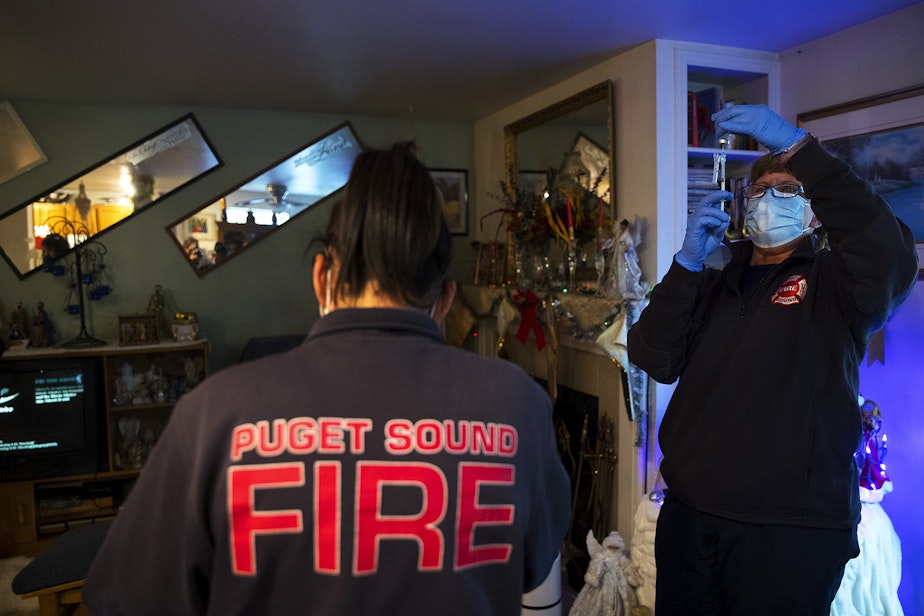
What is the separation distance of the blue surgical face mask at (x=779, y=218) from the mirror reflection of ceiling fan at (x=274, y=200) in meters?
2.99

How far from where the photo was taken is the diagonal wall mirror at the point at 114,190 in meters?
3.54

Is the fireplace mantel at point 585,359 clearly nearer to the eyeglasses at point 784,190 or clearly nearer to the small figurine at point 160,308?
the eyeglasses at point 784,190

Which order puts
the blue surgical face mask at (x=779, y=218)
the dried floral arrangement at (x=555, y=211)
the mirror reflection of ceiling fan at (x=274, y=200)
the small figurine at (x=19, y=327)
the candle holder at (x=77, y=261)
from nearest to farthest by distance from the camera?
the blue surgical face mask at (x=779, y=218) → the dried floral arrangement at (x=555, y=211) → the small figurine at (x=19, y=327) → the candle holder at (x=77, y=261) → the mirror reflection of ceiling fan at (x=274, y=200)

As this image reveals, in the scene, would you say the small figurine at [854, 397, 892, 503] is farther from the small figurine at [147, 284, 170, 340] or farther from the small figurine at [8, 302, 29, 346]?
the small figurine at [8, 302, 29, 346]

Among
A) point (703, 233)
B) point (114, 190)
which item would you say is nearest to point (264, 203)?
point (114, 190)

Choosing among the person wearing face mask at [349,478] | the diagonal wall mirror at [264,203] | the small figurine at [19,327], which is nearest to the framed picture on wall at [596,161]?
the diagonal wall mirror at [264,203]

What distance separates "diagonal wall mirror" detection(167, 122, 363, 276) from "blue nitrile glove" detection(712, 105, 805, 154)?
9.45 ft

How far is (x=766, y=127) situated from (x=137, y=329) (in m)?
3.25

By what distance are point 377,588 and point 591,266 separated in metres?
2.53

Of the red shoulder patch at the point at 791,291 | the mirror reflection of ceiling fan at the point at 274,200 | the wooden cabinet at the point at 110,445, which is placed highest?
the mirror reflection of ceiling fan at the point at 274,200

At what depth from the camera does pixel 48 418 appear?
3211 millimetres

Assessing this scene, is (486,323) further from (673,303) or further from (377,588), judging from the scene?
(377,588)

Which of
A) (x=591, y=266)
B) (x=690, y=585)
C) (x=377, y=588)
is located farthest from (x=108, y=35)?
(x=690, y=585)

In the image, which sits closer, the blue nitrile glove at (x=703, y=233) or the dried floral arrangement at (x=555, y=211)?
the blue nitrile glove at (x=703, y=233)
